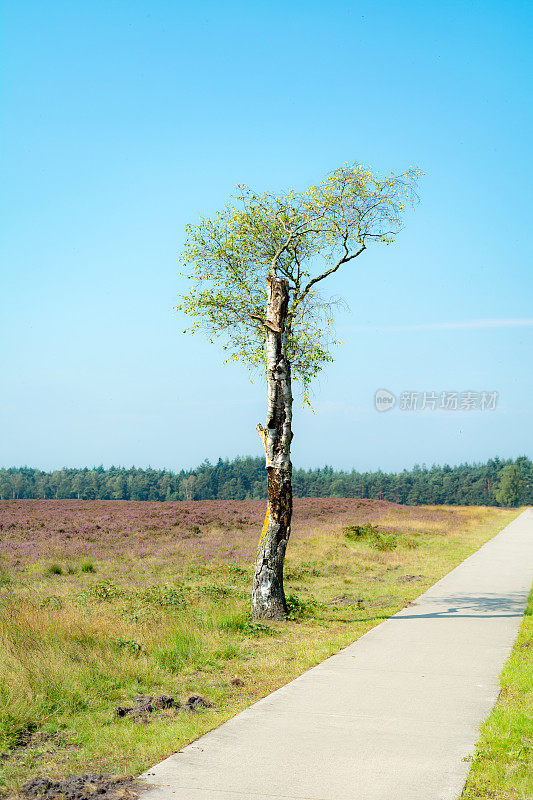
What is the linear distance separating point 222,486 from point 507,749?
121490 millimetres

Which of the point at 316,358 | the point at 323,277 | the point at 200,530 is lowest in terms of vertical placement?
the point at 200,530

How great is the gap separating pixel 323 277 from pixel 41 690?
921 centimetres

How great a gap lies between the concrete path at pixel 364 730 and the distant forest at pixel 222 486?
304ft

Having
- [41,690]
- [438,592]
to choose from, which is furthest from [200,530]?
[41,690]

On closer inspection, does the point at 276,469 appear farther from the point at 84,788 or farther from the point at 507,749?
the point at 84,788

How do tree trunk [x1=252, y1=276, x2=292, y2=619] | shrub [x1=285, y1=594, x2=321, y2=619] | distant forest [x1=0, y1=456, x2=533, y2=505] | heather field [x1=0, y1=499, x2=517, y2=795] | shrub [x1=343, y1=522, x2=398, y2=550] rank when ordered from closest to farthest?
heather field [x1=0, y1=499, x2=517, y2=795] → tree trunk [x1=252, y1=276, x2=292, y2=619] → shrub [x1=285, y1=594, x2=321, y2=619] → shrub [x1=343, y1=522, x2=398, y2=550] → distant forest [x1=0, y1=456, x2=533, y2=505]

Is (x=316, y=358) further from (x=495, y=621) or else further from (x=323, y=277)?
(x=495, y=621)

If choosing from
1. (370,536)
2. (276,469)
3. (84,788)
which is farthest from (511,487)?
(84,788)

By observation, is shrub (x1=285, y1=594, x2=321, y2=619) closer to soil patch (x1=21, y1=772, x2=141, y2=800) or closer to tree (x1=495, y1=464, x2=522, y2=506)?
soil patch (x1=21, y1=772, x2=141, y2=800)

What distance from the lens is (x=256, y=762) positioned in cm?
532

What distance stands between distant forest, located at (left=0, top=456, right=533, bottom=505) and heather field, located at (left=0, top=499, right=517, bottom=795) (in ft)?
Result: 258

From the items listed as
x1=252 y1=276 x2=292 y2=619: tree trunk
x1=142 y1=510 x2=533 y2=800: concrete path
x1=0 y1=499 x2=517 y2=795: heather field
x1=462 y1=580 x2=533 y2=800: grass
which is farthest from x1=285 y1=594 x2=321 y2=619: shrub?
x1=462 y1=580 x2=533 y2=800: grass

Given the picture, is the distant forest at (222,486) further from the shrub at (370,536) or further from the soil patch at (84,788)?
the soil patch at (84,788)

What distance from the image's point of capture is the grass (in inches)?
191
